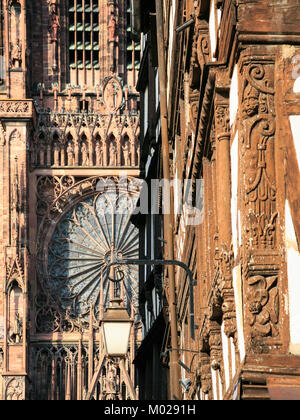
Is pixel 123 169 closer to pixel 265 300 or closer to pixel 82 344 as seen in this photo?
pixel 82 344

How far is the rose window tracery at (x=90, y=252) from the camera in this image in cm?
5884

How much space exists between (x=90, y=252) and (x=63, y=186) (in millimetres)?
3399

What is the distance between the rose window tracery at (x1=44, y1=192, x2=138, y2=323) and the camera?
58.8m

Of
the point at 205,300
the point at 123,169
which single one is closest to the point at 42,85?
the point at 123,169

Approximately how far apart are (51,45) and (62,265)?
9852mm

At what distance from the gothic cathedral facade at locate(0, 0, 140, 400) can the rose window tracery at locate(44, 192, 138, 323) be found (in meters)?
0.05

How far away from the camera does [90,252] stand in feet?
199

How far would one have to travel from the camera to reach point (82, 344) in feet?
186

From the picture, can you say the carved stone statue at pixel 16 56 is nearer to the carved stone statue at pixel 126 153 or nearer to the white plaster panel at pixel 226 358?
the carved stone statue at pixel 126 153

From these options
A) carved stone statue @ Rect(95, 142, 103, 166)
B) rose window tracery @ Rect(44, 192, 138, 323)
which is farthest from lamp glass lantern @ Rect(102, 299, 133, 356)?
carved stone statue @ Rect(95, 142, 103, 166)

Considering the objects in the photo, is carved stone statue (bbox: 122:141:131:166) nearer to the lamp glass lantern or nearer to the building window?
the building window

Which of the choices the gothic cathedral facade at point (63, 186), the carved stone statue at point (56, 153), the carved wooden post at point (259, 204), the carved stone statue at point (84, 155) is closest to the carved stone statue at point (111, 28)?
the gothic cathedral facade at point (63, 186)

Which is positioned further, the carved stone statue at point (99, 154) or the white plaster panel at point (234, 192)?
the carved stone statue at point (99, 154)

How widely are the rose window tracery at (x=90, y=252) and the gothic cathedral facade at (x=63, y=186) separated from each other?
2.0 inches
